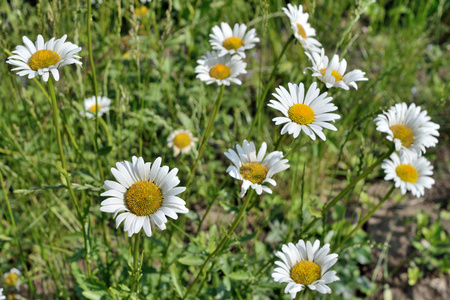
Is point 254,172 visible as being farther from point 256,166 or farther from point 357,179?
point 357,179

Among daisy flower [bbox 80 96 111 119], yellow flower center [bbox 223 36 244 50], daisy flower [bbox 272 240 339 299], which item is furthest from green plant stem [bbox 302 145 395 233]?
daisy flower [bbox 80 96 111 119]

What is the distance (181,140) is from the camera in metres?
2.78

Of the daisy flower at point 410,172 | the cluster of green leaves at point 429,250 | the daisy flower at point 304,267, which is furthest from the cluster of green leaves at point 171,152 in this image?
the daisy flower at point 304,267

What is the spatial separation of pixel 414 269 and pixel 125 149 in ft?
7.59

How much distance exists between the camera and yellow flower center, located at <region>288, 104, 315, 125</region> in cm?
158

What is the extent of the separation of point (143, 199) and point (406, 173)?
4.96ft

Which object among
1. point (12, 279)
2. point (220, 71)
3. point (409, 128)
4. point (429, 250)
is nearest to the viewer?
point (409, 128)

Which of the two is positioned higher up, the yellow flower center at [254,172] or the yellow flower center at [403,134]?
the yellow flower center at [403,134]

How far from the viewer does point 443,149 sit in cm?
376

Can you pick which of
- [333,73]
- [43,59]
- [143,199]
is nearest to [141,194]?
[143,199]

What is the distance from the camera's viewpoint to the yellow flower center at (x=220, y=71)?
6.83 feet

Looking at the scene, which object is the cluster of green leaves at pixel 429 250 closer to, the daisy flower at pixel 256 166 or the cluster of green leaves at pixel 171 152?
the cluster of green leaves at pixel 171 152

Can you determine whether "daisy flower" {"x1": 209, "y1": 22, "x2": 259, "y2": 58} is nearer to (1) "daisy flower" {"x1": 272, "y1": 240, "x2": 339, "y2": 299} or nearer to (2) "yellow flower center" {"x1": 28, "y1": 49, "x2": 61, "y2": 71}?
(2) "yellow flower center" {"x1": 28, "y1": 49, "x2": 61, "y2": 71}

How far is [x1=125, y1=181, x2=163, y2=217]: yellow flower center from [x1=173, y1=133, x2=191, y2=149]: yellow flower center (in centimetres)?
137
